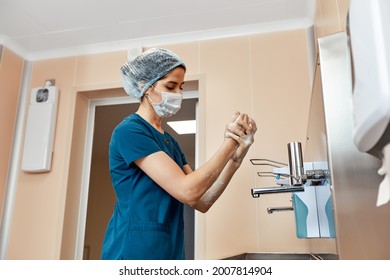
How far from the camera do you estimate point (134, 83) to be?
1.04 m

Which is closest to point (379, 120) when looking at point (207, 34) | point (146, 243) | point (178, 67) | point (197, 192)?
point (197, 192)

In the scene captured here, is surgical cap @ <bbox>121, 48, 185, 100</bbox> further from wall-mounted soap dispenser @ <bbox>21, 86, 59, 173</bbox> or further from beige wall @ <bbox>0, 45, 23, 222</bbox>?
beige wall @ <bbox>0, 45, 23, 222</bbox>

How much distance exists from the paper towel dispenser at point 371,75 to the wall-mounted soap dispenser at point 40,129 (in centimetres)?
177

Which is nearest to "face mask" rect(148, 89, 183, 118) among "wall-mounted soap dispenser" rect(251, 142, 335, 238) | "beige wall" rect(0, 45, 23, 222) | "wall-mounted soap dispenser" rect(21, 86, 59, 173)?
"wall-mounted soap dispenser" rect(251, 142, 335, 238)

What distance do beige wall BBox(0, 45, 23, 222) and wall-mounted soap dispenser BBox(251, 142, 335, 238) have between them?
1581 millimetres

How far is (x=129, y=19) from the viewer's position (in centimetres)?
172

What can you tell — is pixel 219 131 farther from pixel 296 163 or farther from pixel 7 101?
pixel 7 101

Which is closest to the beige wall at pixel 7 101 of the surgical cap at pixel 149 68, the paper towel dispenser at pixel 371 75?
the surgical cap at pixel 149 68

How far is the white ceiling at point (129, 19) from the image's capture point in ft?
5.26

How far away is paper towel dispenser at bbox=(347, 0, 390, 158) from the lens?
11.3 inches

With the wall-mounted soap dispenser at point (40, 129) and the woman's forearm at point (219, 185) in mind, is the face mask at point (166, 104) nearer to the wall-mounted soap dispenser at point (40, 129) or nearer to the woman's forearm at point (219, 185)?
the woman's forearm at point (219, 185)

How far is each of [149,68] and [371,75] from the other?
0.78m
